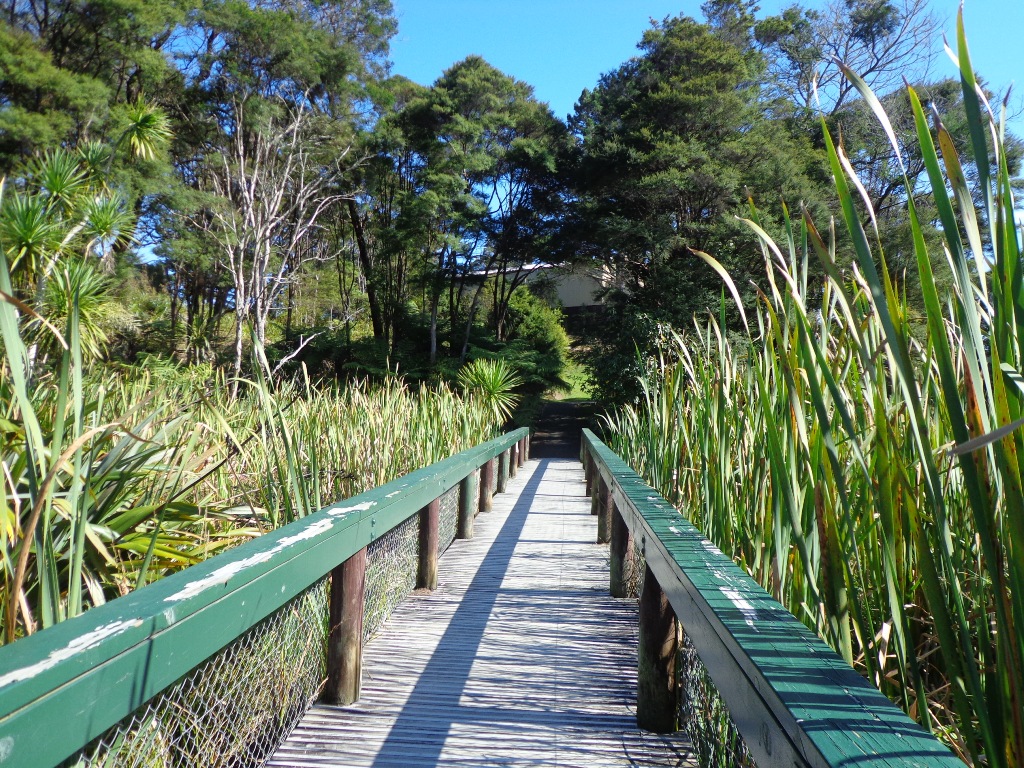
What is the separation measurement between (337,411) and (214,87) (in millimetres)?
14087

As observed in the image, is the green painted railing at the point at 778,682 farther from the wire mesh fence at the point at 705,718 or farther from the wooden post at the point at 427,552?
the wooden post at the point at 427,552

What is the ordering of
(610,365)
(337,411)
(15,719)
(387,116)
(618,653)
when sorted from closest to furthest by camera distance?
1. (15,719)
2. (618,653)
3. (337,411)
4. (610,365)
5. (387,116)

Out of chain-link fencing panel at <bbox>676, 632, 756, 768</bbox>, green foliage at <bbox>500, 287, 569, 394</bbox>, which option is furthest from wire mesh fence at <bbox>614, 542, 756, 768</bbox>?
green foliage at <bbox>500, 287, 569, 394</bbox>

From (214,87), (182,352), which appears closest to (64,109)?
(214,87)

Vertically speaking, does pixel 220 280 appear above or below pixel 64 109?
below

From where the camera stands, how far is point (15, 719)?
61 centimetres

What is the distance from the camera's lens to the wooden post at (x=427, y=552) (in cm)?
296

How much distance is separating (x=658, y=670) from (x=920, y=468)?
3.60ft

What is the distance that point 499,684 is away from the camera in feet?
6.41

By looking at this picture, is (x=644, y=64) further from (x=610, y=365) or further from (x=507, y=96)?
(x=610, y=365)

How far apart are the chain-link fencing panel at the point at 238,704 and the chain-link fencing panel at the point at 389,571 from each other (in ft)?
0.89

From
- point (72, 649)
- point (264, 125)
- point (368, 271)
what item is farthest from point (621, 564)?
point (368, 271)

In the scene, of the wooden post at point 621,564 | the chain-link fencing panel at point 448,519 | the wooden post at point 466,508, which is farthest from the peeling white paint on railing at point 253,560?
the wooden post at point 466,508

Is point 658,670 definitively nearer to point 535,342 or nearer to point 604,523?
point 604,523
